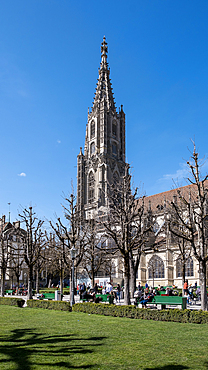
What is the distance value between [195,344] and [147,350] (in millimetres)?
1783

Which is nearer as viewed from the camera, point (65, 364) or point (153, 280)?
point (65, 364)

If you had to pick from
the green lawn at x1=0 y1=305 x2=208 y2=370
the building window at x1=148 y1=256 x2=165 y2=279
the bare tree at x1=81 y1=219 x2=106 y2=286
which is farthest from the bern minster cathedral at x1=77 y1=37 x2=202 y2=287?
the green lawn at x1=0 y1=305 x2=208 y2=370

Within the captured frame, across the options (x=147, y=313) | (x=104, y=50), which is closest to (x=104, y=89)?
(x=104, y=50)

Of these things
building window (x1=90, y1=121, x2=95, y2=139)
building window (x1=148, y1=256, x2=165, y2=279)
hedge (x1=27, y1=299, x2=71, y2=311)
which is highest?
building window (x1=90, y1=121, x2=95, y2=139)

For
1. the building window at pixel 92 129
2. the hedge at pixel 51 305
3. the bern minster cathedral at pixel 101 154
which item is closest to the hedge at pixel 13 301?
the hedge at pixel 51 305

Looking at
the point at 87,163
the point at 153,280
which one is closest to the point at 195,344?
the point at 153,280

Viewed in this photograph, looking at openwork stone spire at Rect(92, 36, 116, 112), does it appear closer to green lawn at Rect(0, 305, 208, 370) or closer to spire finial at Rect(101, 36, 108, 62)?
spire finial at Rect(101, 36, 108, 62)

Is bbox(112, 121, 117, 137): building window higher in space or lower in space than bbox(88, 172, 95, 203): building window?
higher

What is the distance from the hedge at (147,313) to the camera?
45.0ft

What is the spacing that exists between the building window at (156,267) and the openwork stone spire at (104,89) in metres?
44.1

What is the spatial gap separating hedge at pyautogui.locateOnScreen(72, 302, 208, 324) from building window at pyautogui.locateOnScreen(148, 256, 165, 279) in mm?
29318

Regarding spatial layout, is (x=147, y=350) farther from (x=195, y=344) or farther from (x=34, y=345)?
(x=34, y=345)

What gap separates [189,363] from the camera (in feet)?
25.0

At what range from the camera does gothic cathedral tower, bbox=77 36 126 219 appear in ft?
234
